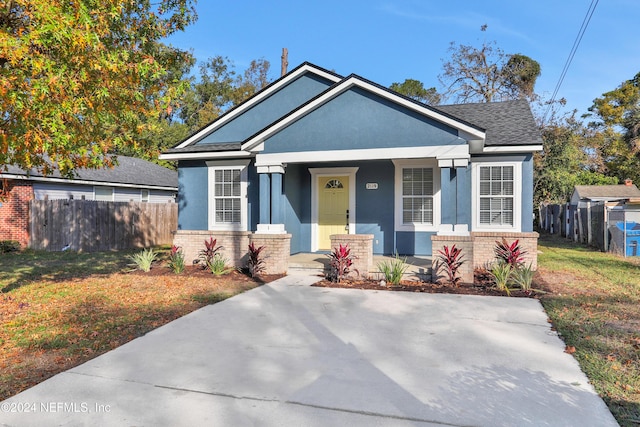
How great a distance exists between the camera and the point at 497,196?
1083 centimetres

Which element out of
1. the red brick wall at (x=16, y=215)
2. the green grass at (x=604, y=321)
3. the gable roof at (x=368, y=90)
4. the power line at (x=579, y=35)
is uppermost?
the power line at (x=579, y=35)

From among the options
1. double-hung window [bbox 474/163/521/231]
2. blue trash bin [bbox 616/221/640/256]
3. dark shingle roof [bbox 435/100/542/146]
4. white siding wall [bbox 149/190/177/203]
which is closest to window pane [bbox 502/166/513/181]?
double-hung window [bbox 474/163/521/231]

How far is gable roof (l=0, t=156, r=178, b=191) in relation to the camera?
1792 cm

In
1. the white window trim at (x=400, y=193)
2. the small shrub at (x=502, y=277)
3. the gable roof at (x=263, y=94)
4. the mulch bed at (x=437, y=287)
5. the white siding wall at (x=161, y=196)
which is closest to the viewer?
the mulch bed at (x=437, y=287)

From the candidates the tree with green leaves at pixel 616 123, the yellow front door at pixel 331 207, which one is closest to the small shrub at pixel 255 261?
the yellow front door at pixel 331 207

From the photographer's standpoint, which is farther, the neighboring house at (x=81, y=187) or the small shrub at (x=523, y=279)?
the neighboring house at (x=81, y=187)

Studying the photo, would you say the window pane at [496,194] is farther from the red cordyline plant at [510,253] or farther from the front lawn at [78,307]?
the front lawn at [78,307]

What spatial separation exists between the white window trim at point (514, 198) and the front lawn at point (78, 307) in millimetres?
6131

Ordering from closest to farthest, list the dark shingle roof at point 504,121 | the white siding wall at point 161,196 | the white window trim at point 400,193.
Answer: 1. the dark shingle roof at point 504,121
2. the white window trim at point 400,193
3. the white siding wall at point 161,196

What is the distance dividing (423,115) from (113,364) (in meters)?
7.93

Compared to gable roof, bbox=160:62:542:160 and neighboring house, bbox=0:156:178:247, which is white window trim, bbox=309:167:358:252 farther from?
neighboring house, bbox=0:156:178:247

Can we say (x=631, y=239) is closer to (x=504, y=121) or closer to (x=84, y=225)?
(x=504, y=121)

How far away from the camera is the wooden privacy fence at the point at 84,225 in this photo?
53.5 feet

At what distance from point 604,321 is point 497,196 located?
5174 mm
